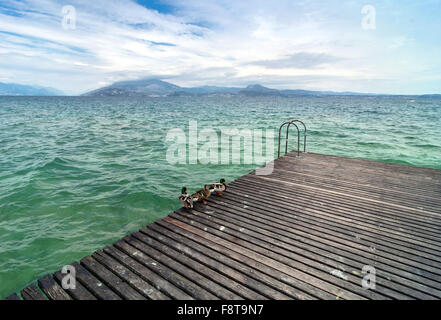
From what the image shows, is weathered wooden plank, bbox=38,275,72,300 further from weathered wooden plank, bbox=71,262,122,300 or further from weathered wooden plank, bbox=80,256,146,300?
weathered wooden plank, bbox=80,256,146,300

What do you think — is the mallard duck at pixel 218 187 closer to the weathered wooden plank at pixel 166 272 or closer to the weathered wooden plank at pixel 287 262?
the weathered wooden plank at pixel 287 262

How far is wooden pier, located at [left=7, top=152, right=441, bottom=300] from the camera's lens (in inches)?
138

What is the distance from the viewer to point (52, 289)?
11.3 feet

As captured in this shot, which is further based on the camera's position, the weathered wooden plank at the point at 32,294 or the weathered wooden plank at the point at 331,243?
the weathered wooden plank at the point at 331,243

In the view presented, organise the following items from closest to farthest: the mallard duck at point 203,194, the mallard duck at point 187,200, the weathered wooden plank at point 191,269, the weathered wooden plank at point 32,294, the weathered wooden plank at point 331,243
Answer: the weathered wooden plank at point 32,294
the weathered wooden plank at point 191,269
the weathered wooden plank at point 331,243
the mallard duck at point 187,200
the mallard duck at point 203,194

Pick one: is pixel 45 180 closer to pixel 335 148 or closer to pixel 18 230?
pixel 18 230

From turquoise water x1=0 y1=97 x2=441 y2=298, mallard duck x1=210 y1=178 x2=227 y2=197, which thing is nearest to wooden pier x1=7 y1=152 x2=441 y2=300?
mallard duck x1=210 y1=178 x2=227 y2=197

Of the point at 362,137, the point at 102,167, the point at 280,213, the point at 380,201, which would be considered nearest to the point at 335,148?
the point at 362,137

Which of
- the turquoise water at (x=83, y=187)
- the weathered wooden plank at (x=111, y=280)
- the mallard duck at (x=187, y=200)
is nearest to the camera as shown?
the weathered wooden plank at (x=111, y=280)

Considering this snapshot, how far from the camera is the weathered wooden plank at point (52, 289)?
3328mm

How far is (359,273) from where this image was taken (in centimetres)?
388

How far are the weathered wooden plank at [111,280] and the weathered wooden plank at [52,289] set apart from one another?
0.46 m

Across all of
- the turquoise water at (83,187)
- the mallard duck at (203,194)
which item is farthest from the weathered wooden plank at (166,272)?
the turquoise water at (83,187)

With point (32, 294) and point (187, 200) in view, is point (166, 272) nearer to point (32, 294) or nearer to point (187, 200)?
point (32, 294)
